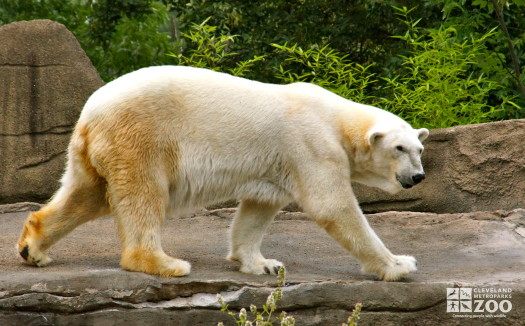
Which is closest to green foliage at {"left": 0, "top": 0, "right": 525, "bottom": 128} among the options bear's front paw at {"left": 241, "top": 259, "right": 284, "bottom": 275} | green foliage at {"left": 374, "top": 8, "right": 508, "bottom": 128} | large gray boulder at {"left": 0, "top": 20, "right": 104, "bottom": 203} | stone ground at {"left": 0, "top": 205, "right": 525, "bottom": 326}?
green foliage at {"left": 374, "top": 8, "right": 508, "bottom": 128}

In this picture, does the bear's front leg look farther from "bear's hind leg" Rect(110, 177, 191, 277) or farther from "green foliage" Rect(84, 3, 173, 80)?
"green foliage" Rect(84, 3, 173, 80)

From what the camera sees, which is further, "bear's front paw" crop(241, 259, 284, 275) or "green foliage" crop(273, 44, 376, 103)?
"green foliage" crop(273, 44, 376, 103)

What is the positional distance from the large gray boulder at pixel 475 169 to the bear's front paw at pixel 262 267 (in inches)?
96.0

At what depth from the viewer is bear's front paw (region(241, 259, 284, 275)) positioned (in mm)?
5121

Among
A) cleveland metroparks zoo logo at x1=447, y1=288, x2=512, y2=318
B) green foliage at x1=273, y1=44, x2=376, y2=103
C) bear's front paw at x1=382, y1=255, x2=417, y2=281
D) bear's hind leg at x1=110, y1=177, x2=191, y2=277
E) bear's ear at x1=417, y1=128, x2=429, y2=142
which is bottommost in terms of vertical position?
cleveland metroparks zoo logo at x1=447, y1=288, x2=512, y2=318

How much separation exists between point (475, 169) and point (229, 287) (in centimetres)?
329

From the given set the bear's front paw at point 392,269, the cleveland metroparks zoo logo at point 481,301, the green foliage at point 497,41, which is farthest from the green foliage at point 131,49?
the cleveland metroparks zoo logo at point 481,301

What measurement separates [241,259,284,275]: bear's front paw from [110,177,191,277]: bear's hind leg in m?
0.51

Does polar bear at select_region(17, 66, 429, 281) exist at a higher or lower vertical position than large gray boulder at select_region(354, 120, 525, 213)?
higher

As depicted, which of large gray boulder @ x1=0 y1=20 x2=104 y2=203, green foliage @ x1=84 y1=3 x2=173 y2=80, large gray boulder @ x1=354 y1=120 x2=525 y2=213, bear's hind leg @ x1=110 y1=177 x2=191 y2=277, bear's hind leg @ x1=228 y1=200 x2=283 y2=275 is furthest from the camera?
green foliage @ x1=84 y1=3 x2=173 y2=80

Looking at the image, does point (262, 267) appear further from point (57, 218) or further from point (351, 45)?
point (351, 45)

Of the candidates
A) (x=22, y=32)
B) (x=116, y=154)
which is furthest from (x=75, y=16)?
(x=116, y=154)

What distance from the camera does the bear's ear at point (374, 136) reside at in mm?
5008

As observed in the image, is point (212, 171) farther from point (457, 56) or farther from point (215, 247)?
point (457, 56)
